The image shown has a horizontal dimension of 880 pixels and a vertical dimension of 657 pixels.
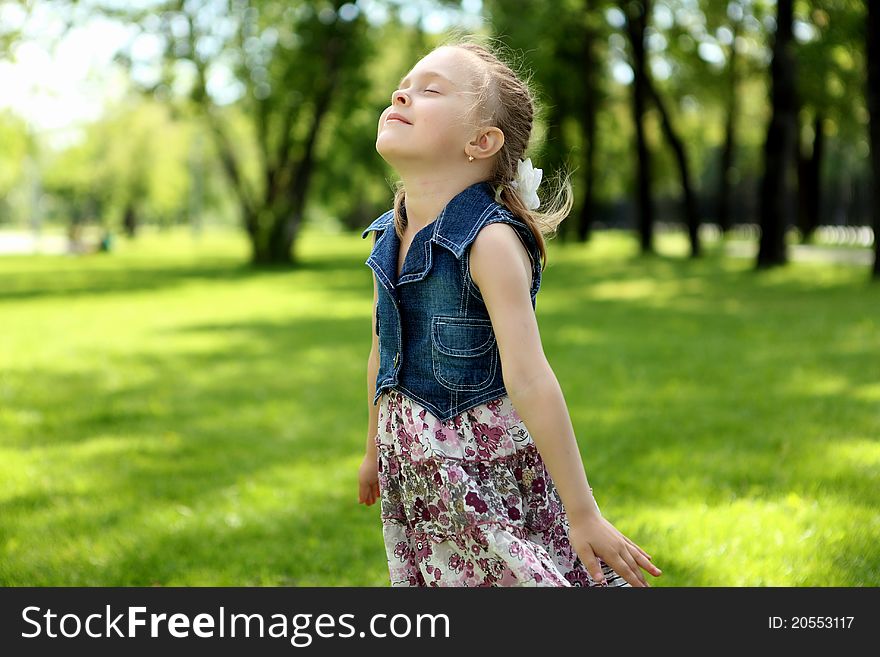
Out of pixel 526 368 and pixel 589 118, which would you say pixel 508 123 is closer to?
pixel 526 368

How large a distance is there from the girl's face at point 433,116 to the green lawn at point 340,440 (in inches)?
90.3

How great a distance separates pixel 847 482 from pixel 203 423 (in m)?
4.73

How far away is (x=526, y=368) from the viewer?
2.36 m

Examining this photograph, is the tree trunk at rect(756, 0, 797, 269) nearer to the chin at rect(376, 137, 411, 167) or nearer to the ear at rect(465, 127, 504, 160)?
the ear at rect(465, 127, 504, 160)

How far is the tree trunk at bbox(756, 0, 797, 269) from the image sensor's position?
2052 cm

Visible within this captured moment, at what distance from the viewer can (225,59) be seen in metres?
33.0

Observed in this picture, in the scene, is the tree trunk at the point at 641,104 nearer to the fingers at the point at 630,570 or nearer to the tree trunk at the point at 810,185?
the tree trunk at the point at 810,185

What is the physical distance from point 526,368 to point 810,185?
3901cm

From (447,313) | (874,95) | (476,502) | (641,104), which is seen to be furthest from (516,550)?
(641,104)

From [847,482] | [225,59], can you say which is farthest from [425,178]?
[225,59]

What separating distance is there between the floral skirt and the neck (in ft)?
1.54

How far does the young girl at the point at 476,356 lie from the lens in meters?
2.39

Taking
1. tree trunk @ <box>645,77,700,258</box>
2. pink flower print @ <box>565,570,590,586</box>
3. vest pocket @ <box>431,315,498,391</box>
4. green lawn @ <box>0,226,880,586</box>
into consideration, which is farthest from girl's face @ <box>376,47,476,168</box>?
tree trunk @ <box>645,77,700,258</box>
